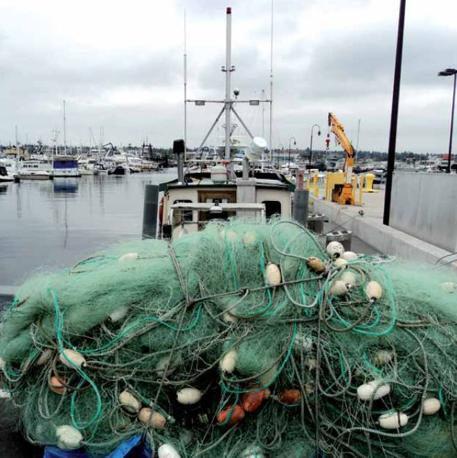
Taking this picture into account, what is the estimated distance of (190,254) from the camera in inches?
121

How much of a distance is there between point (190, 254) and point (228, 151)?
9.18 metres

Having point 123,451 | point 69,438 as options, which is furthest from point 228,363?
point 69,438

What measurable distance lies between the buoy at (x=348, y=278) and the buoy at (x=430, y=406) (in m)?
0.73

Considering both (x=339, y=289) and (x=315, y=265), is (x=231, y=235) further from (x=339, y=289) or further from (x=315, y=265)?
(x=339, y=289)

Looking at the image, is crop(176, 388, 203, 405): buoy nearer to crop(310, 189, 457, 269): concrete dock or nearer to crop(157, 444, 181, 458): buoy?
crop(157, 444, 181, 458): buoy

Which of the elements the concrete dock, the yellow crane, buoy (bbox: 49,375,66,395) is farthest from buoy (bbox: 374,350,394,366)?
the yellow crane

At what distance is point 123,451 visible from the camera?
252 cm

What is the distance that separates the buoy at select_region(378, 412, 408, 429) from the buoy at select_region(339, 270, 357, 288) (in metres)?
Result: 0.73

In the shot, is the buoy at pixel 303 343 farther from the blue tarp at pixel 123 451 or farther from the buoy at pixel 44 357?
the buoy at pixel 44 357

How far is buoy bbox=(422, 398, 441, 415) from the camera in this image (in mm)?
2549

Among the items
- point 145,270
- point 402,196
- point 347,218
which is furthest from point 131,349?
point 347,218

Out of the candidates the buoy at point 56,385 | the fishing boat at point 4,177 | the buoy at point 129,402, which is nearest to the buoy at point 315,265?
the buoy at point 129,402

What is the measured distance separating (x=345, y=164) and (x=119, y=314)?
1700cm

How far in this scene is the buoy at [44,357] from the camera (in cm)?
283
